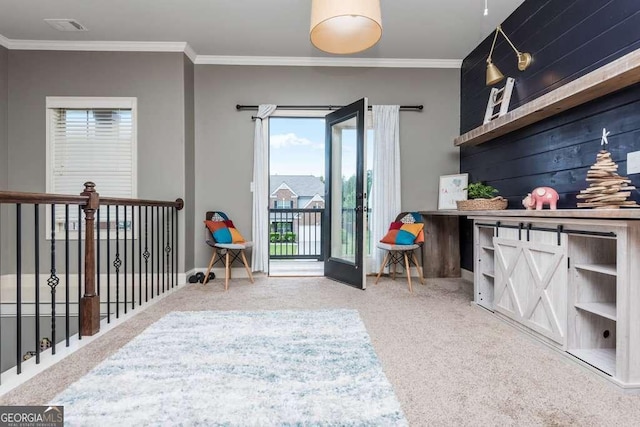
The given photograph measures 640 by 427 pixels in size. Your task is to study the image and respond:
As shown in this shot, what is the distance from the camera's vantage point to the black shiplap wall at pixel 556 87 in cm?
213

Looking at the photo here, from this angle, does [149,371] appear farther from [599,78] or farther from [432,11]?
[432,11]

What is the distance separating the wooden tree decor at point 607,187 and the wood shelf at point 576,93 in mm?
447

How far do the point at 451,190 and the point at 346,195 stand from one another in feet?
4.40

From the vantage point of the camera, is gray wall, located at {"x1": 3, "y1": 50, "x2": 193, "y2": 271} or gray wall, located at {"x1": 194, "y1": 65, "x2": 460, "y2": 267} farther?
gray wall, located at {"x1": 194, "y1": 65, "x2": 460, "y2": 267}

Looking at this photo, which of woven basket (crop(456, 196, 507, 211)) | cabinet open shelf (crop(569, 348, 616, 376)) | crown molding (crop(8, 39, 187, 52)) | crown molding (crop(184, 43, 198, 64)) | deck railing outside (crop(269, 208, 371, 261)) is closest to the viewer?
cabinet open shelf (crop(569, 348, 616, 376))

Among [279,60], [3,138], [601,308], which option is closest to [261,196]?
[279,60]

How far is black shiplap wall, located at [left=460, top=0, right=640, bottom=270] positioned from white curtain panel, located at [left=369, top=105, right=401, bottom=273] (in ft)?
3.28

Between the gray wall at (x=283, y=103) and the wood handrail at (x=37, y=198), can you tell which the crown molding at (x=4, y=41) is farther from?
the wood handrail at (x=37, y=198)

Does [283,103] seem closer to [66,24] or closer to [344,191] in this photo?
[344,191]

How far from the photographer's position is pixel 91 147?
4.04 m

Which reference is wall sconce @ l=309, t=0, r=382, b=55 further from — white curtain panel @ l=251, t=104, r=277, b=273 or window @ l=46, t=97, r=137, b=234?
window @ l=46, t=97, r=137, b=234

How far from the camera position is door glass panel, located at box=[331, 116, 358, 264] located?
4.03 m

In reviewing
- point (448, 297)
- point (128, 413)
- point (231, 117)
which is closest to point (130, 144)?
point (231, 117)

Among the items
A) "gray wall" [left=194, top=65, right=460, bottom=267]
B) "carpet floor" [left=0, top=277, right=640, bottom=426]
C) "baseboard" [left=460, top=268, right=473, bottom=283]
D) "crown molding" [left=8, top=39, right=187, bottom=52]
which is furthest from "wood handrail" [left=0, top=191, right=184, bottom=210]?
"baseboard" [left=460, top=268, right=473, bottom=283]
